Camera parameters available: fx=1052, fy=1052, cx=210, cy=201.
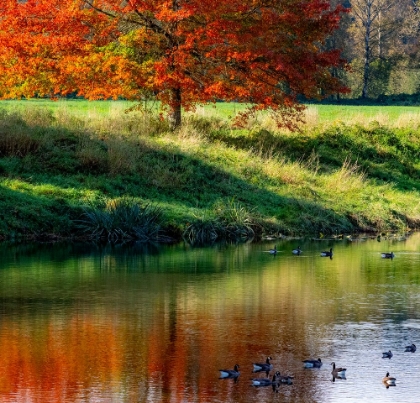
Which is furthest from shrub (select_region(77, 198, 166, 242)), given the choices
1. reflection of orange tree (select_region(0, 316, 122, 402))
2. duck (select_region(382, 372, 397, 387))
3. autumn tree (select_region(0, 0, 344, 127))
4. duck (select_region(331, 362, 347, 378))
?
duck (select_region(382, 372, 397, 387))

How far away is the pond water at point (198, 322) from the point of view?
13016 mm

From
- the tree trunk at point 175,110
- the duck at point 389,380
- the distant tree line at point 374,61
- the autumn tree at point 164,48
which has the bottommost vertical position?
the duck at point 389,380

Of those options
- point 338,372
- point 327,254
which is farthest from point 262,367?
point 327,254

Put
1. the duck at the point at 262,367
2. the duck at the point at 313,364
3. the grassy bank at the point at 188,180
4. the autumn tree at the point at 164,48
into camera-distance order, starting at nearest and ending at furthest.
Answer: the duck at the point at 262,367 < the duck at the point at 313,364 < the grassy bank at the point at 188,180 < the autumn tree at the point at 164,48

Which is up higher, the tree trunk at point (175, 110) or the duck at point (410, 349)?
the tree trunk at point (175, 110)

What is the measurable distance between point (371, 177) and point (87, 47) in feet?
35.2

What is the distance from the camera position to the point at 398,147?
39062mm

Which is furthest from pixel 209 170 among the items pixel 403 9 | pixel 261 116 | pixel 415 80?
pixel 403 9

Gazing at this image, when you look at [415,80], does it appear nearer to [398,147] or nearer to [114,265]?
[398,147]

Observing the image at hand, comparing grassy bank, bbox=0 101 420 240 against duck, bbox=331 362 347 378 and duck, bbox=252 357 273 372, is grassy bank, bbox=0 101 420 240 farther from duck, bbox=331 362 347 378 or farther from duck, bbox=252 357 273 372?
duck, bbox=331 362 347 378

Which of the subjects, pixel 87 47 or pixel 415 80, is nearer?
pixel 87 47

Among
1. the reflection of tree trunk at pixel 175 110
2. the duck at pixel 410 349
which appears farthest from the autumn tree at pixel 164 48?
the duck at pixel 410 349

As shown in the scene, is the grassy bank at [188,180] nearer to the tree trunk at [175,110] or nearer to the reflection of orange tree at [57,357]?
the tree trunk at [175,110]

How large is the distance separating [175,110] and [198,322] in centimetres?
1843
